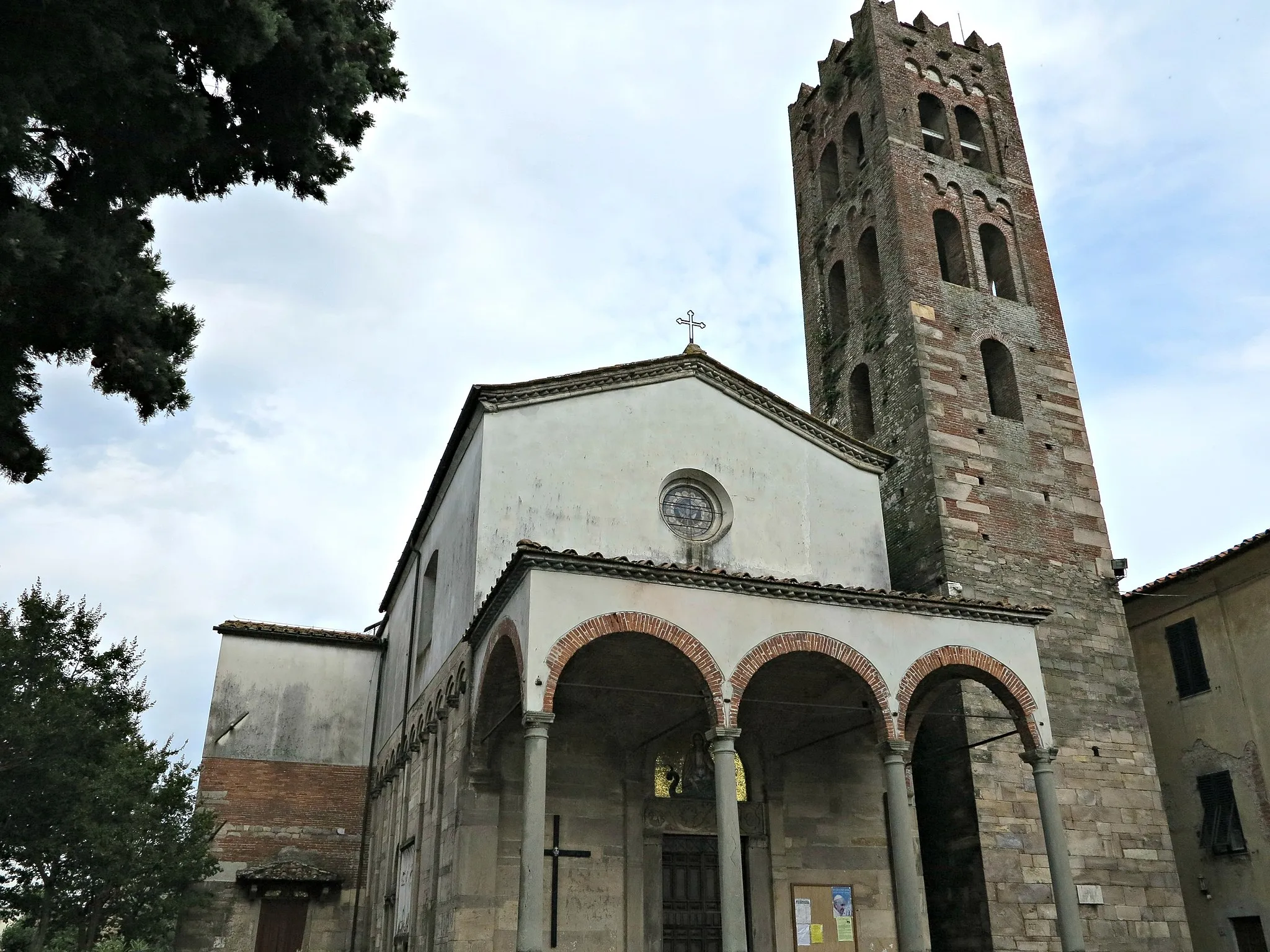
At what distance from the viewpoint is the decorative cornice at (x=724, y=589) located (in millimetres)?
10523

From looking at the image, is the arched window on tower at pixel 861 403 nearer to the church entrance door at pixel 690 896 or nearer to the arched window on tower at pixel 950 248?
the arched window on tower at pixel 950 248

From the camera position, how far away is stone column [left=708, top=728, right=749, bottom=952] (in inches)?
381

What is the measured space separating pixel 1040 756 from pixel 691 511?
5527 millimetres

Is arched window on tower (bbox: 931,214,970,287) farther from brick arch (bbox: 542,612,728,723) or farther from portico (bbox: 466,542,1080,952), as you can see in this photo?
brick arch (bbox: 542,612,728,723)

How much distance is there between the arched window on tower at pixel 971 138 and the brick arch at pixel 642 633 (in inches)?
559

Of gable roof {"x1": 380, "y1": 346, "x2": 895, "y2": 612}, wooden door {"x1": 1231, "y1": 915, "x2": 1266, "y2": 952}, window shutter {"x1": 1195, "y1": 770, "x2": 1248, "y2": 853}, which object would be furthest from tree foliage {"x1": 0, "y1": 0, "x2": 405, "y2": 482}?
wooden door {"x1": 1231, "y1": 915, "x2": 1266, "y2": 952}

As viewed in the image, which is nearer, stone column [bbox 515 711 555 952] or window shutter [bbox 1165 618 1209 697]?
stone column [bbox 515 711 555 952]

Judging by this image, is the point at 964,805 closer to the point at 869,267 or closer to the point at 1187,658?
the point at 1187,658

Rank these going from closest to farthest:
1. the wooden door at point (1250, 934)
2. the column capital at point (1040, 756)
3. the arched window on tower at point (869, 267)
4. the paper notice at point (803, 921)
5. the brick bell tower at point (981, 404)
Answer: the column capital at point (1040, 756) → the paper notice at point (803, 921) → the brick bell tower at point (981, 404) → the wooden door at point (1250, 934) → the arched window on tower at point (869, 267)

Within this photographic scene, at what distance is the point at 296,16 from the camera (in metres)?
7.09

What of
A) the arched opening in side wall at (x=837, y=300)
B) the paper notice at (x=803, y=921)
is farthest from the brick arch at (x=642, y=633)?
the arched opening in side wall at (x=837, y=300)

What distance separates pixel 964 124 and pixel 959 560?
35.4ft

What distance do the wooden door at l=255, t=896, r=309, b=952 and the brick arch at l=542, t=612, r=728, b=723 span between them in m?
11.8

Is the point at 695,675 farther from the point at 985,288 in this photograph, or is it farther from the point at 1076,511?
the point at 985,288
